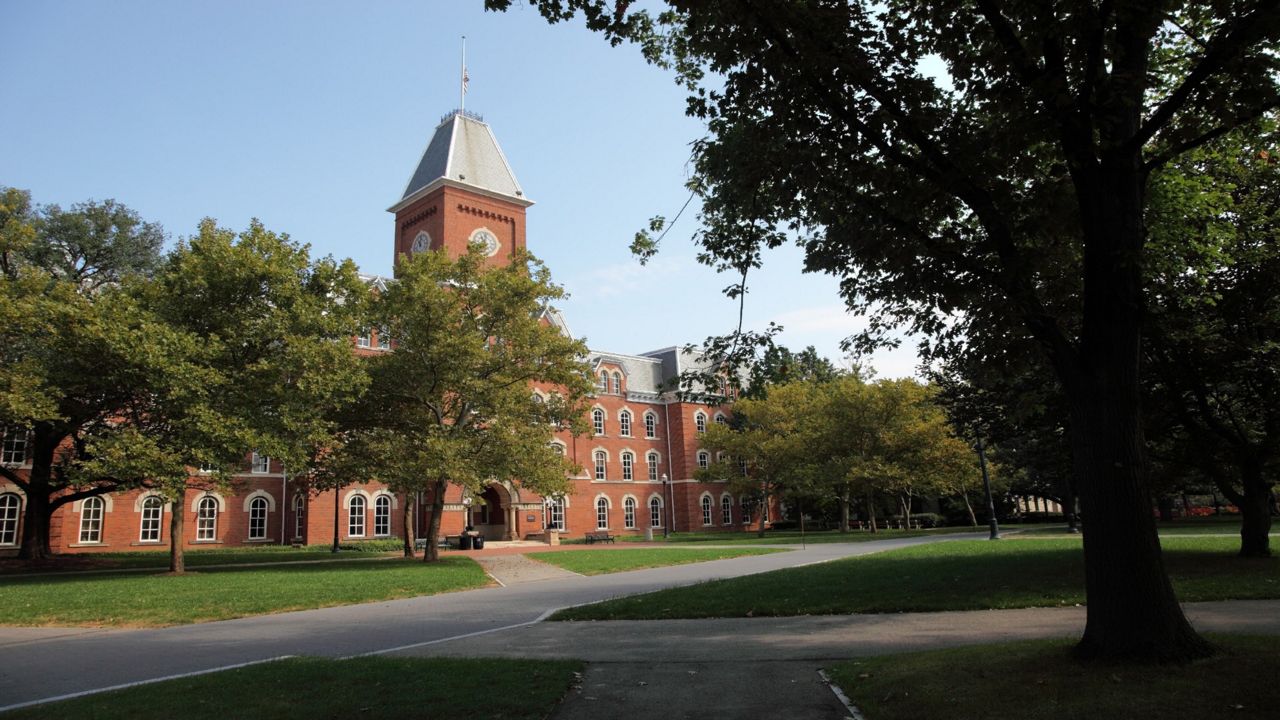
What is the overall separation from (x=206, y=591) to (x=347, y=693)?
474 inches

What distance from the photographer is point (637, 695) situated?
6.34m

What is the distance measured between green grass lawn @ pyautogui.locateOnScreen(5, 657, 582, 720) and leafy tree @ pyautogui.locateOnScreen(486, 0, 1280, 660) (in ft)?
15.9

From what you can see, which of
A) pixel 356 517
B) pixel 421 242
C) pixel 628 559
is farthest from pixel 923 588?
pixel 421 242

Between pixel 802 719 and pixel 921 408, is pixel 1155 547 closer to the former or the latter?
pixel 802 719

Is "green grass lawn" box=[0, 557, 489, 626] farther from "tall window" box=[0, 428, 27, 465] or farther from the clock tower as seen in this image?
the clock tower

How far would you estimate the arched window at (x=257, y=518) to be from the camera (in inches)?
1533

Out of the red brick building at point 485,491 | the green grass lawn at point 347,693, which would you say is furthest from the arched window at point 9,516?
the green grass lawn at point 347,693

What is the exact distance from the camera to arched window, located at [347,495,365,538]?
40594 mm

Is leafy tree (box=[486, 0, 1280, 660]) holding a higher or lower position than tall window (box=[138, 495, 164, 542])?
higher

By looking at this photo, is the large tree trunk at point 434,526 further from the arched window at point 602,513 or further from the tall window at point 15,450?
the arched window at point 602,513

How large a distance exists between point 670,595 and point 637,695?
681 centimetres

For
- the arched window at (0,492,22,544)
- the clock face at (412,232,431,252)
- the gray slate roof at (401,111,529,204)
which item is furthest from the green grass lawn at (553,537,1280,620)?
the gray slate roof at (401,111,529,204)

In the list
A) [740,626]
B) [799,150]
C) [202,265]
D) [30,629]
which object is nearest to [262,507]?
[202,265]

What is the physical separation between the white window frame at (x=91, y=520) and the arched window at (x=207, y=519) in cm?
393
